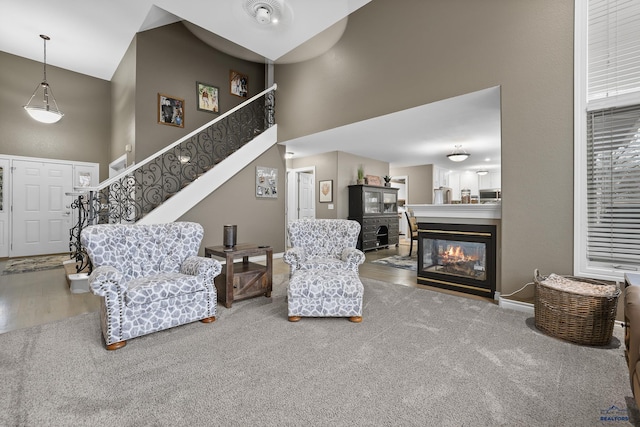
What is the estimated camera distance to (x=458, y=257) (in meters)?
3.88

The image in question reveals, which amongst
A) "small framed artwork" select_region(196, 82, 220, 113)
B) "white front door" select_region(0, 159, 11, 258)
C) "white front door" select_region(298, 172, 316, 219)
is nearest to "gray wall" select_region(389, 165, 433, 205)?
"white front door" select_region(298, 172, 316, 219)

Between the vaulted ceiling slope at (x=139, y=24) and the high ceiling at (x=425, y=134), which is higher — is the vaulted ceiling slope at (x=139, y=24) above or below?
above

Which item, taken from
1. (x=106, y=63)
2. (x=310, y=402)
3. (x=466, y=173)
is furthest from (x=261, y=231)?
(x=466, y=173)

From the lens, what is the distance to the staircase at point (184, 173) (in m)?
4.55

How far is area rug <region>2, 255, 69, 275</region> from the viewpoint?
5.03m

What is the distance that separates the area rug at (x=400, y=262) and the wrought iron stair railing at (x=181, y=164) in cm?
363

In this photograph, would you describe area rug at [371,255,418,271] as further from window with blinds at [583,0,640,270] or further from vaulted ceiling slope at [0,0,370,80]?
vaulted ceiling slope at [0,0,370,80]

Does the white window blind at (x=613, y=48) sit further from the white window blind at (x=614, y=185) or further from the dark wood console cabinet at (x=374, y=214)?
the dark wood console cabinet at (x=374, y=214)

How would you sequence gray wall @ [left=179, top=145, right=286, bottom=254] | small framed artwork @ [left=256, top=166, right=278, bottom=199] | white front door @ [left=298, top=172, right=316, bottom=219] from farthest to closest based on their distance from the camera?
white front door @ [left=298, top=172, right=316, bottom=219] → small framed artwork @ [left=256, top=166, right=278, bottom=199] → gray wall @ [left=179, top=145, right=286, bottom=254]

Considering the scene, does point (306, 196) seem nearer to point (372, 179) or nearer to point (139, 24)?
point (372, 179)

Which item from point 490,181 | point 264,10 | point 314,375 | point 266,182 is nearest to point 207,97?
point 266,182

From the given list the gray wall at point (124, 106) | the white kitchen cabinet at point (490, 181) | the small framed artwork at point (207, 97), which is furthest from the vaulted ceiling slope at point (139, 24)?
the white kitchen cabinet at point (490, 181)

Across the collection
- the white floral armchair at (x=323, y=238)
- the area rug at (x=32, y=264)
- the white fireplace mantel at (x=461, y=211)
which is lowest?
the area rug at (x=32, y=264)

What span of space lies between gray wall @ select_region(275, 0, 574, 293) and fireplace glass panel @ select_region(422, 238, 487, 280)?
1.30ft
